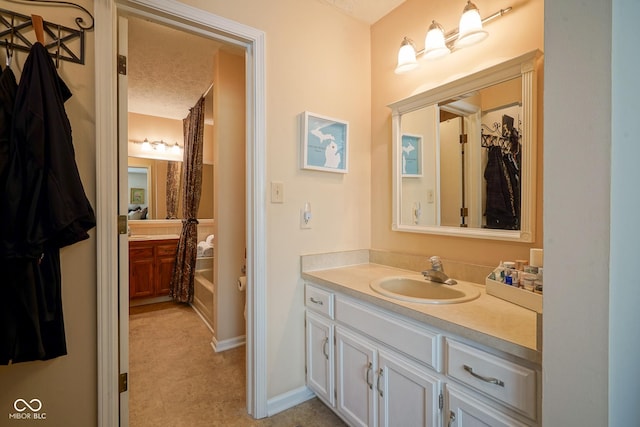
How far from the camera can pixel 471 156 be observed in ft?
5.11

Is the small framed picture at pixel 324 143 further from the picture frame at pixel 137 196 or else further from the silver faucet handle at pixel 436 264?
the picture frame at pixel 137 196

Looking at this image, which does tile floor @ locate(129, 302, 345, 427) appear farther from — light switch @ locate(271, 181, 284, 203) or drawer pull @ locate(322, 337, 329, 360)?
light switch @ locate(271, 181, 284, 203)

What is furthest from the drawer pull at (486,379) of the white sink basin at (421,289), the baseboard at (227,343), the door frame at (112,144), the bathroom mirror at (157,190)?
the bathroom mirror at (157,190)

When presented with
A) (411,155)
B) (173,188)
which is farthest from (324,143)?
(173,188)

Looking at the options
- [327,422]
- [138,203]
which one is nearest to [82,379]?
[327,422]

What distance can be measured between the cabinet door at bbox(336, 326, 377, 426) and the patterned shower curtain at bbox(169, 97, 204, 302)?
248 centimetres

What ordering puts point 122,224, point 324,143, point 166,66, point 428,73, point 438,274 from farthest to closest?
point 166,66 < point 324,143 < point 428,73 < point 438,274 < point 122,224

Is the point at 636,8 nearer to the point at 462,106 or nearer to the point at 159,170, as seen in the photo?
the point at 462,106

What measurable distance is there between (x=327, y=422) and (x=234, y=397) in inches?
25.3

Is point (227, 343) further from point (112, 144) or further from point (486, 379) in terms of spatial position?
point (486, 379)

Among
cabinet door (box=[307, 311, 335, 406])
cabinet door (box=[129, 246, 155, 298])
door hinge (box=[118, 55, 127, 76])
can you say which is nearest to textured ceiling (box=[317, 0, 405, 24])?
door hinge (box=[118, 55, 127, 76])

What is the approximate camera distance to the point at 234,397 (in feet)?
6.04

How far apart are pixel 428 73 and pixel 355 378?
1.77 metres

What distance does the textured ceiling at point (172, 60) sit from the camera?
1982mm
